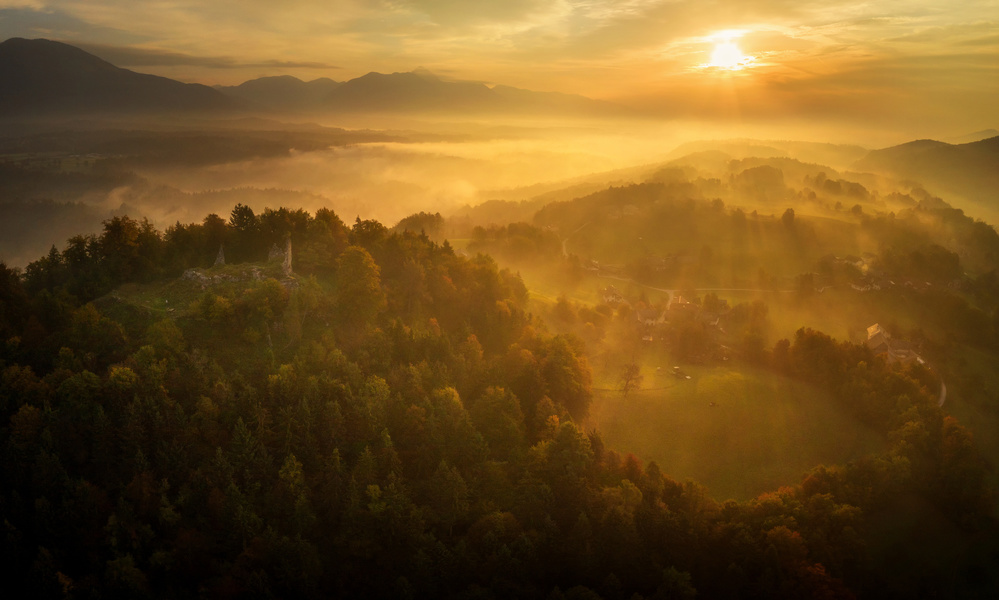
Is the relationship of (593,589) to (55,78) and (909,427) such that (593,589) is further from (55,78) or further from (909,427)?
(55,78)

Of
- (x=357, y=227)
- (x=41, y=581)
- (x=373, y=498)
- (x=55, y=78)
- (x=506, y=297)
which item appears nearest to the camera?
(x=41, y=581)

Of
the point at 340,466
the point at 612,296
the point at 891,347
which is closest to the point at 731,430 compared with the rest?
the point at 340,466

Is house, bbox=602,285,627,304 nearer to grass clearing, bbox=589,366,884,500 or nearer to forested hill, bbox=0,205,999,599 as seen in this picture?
grass clearing, bbox=589,366,884,500

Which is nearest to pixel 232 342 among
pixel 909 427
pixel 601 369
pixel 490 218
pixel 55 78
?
pixel 601 369

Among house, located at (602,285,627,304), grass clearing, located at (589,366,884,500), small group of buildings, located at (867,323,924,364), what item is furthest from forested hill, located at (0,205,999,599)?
house, located at (602,285,627,304)

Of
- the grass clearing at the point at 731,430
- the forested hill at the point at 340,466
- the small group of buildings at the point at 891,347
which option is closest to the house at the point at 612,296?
the grass clearing at the point at 731,430

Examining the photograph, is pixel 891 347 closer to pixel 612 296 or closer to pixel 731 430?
pixel 731 430

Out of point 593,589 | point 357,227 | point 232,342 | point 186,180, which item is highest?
point 186,180
